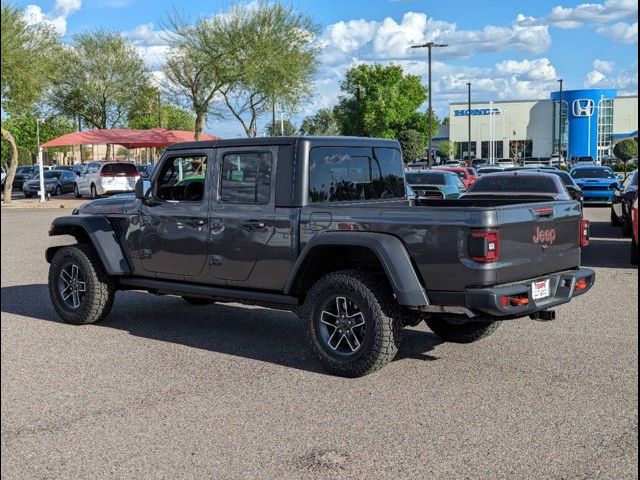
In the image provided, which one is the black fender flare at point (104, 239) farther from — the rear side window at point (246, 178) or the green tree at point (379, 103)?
the green tree at point (379, 103)

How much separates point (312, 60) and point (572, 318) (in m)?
36.2

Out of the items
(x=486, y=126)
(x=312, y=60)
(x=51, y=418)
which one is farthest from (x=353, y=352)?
(x=486, y=126)

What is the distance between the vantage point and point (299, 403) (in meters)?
5.42

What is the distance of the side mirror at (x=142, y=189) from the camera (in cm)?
756

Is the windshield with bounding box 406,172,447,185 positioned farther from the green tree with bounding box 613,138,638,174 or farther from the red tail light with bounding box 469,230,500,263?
the green tree with bounding box 613,138,638,174

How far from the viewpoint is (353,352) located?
6.07 m

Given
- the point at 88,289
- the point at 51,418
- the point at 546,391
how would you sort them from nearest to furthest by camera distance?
1. the point at 51,418
2. the point at 546,391
3. the point at 88,289

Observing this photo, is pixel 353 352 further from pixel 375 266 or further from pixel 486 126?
pixel 486 126

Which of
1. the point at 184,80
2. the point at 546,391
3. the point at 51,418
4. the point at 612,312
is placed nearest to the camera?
the point at 51,418

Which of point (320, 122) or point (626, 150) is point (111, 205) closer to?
point (626, 150)

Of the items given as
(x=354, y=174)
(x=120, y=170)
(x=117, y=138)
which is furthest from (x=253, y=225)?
(x=117, y=138)

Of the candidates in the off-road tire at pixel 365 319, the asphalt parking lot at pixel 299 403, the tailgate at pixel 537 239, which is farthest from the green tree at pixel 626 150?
the off-road tire at pixel 365 319

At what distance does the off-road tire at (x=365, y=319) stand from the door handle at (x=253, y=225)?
0.73 m

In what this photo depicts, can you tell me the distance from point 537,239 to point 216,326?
353 centimetres
